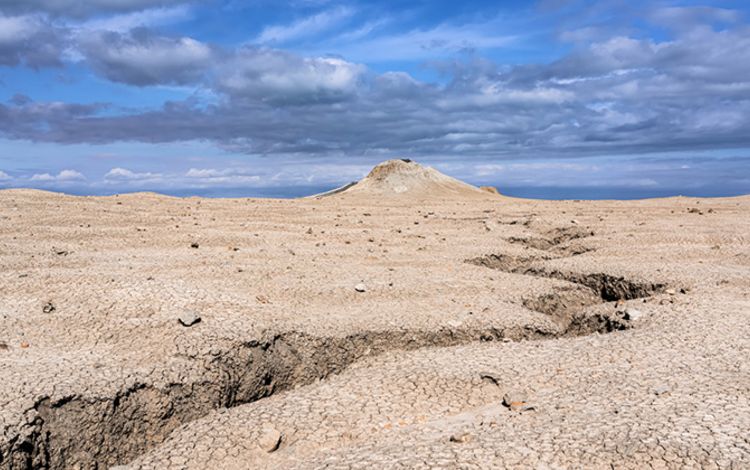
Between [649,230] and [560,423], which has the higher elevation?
[649,230]

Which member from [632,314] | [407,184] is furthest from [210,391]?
[407,184]

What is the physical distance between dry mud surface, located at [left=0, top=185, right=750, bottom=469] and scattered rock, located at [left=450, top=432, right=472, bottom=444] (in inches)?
0.5

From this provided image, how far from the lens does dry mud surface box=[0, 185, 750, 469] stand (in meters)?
3.10

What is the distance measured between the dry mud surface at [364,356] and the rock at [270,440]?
0.01 m

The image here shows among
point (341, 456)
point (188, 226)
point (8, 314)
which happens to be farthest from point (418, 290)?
point (188, 226)

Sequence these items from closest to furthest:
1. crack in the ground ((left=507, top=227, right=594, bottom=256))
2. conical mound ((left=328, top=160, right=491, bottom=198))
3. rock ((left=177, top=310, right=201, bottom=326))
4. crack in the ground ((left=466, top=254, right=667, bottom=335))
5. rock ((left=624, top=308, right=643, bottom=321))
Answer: rock ((left=177, top=310, right=201, bottom=326)) → rock ((left=624, top=308, right=643, bottom=321)) → crack in the ground ((left=466, top=254, right=667, bottom=335)) → crack in the ground ((left=507, top=227, right=594, bottom=256)) → conical mound ((left=328, top=160, right=491, bottom=198))

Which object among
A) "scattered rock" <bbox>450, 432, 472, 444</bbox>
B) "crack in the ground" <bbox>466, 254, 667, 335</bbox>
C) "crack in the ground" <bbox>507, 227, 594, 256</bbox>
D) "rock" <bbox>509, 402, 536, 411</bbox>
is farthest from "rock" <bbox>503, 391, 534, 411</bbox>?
"crack in the ground" <bbox>507, 227, 594, 256</bbox>

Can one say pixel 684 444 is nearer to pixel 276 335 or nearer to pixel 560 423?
pixel 560 423

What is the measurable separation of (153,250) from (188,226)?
1.92 m

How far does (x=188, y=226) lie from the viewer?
9.12 metres

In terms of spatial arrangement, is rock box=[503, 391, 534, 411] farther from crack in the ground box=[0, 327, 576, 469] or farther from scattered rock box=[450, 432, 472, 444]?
crack in the ground box=[0, 327, 576, 469]

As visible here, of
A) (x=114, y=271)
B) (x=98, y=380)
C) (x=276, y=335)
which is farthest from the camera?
(x=114, y=271)

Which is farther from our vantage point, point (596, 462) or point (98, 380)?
point (98, 380)

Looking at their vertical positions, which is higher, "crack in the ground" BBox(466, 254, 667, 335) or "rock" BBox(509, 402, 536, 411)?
"crack in the ground" BBox(466, 254, 667, 335)
